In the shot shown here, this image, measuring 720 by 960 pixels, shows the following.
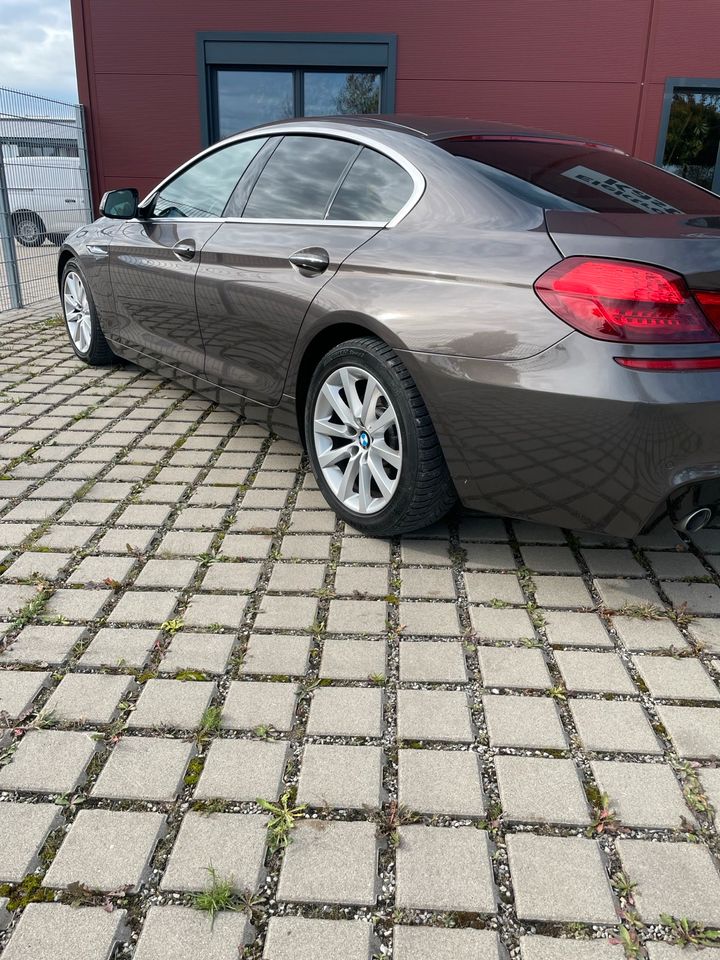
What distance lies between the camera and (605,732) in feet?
7.00

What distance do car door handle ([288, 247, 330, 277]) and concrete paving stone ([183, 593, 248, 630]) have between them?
133 centimetres

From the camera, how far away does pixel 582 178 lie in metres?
2.93

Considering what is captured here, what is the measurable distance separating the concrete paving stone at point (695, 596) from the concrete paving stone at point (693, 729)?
1.93 feet

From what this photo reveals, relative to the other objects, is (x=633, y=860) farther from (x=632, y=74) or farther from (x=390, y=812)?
(x=632, y=74)

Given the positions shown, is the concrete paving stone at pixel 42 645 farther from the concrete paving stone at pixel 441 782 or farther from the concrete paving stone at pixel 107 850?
the concrete paving stone at pixel 441 782

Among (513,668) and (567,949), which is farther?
(513,668)

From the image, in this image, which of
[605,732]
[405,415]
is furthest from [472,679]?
[405,415]

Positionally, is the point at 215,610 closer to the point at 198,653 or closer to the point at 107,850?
the point at 198,653

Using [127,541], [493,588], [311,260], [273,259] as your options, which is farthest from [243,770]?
[273,259]

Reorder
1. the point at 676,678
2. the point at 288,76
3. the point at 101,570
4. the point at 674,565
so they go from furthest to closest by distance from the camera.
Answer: the point at 288,76 → the point at 674,565 → the point at 101,570 → the point at 676,678

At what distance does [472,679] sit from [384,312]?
130cm

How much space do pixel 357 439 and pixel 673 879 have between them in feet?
6.24

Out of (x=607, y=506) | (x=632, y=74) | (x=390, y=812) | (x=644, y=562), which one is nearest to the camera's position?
(x=390, y=812)

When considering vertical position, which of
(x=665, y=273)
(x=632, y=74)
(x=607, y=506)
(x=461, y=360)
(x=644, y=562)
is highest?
(x=632, y=74)
